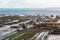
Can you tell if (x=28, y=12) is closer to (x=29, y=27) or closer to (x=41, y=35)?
(x=29, y=27)

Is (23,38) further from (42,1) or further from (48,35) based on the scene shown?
(42,1)

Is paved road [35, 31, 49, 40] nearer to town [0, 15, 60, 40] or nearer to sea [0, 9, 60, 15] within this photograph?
town [0, 15, 60, 40]

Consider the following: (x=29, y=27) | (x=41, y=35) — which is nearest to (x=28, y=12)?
(x=29, y=27)

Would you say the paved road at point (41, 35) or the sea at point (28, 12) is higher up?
the sea at point (28, 12)

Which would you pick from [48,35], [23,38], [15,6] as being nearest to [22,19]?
[15,6]

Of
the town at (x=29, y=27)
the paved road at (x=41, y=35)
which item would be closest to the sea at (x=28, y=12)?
the town at (x=29, y=27)

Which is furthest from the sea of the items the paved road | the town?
the paved road

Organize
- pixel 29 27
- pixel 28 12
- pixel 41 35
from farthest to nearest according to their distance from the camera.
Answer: pixel 28 12 → pixel 29 27 → pixel 41 35

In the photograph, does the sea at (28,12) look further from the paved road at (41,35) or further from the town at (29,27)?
the paved road at (41,35)
